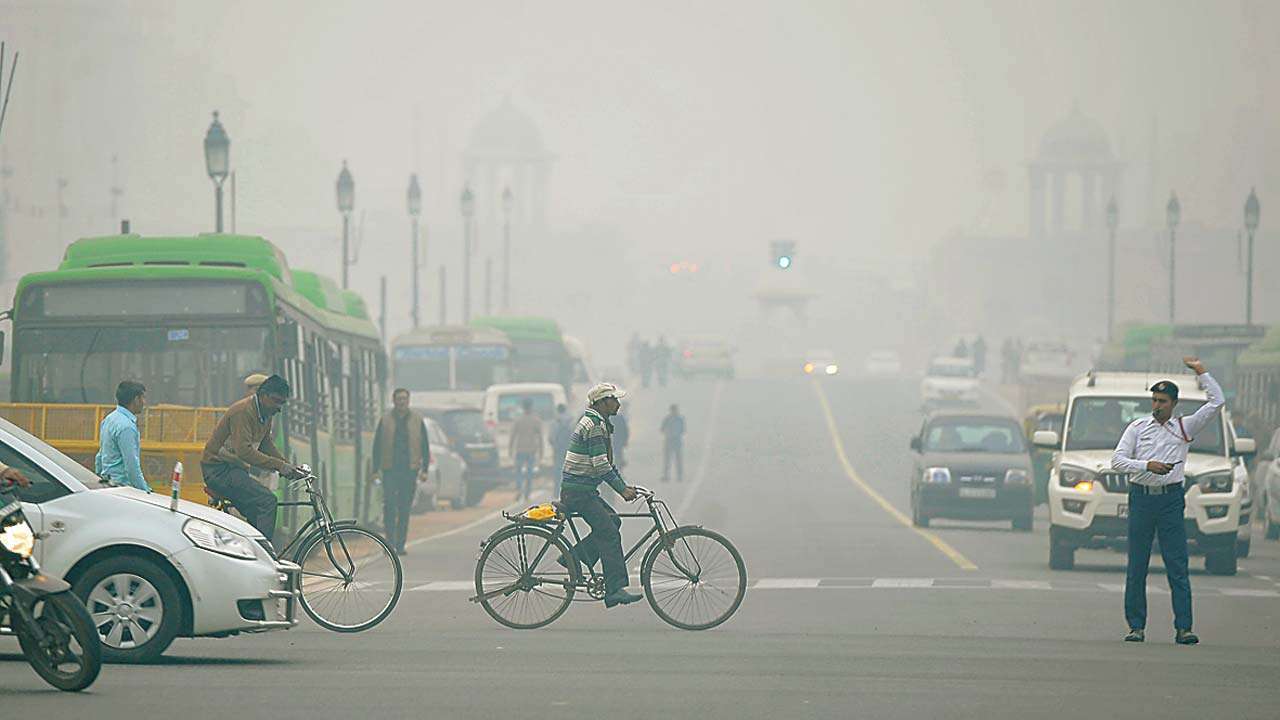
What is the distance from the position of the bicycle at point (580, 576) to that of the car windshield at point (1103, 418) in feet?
30.0

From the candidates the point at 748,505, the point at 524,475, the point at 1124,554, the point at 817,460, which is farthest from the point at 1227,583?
the point at 817,460

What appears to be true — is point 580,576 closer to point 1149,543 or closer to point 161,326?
point 1149,543

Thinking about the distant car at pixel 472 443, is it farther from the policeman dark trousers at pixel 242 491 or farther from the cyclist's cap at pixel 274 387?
the cyclist's cap at pixel 274 387

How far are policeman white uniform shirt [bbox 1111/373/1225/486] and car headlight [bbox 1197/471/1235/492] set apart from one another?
7036 mm

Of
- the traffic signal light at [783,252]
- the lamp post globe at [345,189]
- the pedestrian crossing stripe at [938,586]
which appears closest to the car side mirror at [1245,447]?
the pedestrian crossing stripe at [938,586]

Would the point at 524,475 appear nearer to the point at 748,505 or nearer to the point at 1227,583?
the point at 748,505

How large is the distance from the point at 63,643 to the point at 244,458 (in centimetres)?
479

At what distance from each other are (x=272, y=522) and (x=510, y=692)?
4.83 metres

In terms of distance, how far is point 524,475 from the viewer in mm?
43594

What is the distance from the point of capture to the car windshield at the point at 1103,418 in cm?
2461

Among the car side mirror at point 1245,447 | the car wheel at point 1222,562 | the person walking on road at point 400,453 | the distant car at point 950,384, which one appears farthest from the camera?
the distant car at point 950,384

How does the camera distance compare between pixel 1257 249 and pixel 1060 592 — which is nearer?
pixel 1060 592

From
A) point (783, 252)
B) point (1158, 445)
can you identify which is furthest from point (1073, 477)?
point (783, 252)

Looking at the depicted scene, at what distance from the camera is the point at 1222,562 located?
76.2 feet
